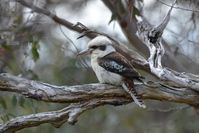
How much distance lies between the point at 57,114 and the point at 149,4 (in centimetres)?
261

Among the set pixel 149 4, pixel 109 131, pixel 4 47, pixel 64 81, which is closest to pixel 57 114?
pixel 4 47

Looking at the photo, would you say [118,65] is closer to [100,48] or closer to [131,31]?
[100,48]

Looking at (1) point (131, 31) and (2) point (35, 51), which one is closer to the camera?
(2) point (35, 51)

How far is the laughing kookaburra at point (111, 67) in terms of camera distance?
3344 millimetres

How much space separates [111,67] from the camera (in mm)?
3520

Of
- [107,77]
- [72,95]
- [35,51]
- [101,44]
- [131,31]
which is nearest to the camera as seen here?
[72,95]

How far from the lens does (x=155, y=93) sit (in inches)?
130

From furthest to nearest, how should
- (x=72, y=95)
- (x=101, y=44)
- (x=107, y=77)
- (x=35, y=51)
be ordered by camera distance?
(x=35, y=51), (x=101, y=44), (x=107, y=77), (x=72, y=95)

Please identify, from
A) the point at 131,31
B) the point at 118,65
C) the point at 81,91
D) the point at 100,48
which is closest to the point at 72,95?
the point at 81,91

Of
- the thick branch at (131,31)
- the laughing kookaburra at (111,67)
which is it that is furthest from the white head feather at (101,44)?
the thick branch at (131,31)

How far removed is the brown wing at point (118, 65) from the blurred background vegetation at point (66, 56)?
21.2 inches

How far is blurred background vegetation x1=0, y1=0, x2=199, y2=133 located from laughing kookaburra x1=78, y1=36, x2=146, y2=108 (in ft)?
1.74

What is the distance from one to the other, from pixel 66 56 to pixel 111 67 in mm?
1731

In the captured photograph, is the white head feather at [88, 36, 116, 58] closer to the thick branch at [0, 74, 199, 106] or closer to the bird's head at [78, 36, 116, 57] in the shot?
the bird's head at [78, 36, 116, 57]
